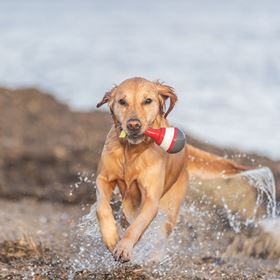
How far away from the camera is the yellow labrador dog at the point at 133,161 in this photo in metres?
5.20

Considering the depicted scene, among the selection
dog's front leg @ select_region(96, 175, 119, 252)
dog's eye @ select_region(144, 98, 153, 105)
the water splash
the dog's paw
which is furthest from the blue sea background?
the dog's paw

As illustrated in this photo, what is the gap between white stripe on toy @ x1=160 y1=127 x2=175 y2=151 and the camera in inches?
210

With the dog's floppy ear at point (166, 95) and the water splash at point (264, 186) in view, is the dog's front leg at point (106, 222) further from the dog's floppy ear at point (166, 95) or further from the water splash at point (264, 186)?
the water splash at point (264, 186)

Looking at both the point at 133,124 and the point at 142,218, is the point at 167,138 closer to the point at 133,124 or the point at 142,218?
the point at 133,124

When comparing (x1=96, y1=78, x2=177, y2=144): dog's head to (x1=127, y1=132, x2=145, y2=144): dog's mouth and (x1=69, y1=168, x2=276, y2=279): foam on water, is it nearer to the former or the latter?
(x1=127, y1=132, x2=145, y2=144): dog's mouth

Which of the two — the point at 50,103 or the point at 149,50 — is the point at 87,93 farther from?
the point at 149,50

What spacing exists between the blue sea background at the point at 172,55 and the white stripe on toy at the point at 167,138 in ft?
21.9

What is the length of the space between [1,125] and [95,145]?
6.81ft

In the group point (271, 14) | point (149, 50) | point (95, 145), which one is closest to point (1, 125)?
point (95, 145)

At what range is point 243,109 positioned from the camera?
15.1 m

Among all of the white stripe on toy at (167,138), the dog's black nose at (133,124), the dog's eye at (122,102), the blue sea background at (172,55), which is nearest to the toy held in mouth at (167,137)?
the white stripe on toy at (167,138)

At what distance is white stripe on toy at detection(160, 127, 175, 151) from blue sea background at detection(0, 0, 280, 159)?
21.9ft

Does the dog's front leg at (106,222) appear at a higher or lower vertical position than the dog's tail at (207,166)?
lower

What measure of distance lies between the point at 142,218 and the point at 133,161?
1.43ft
